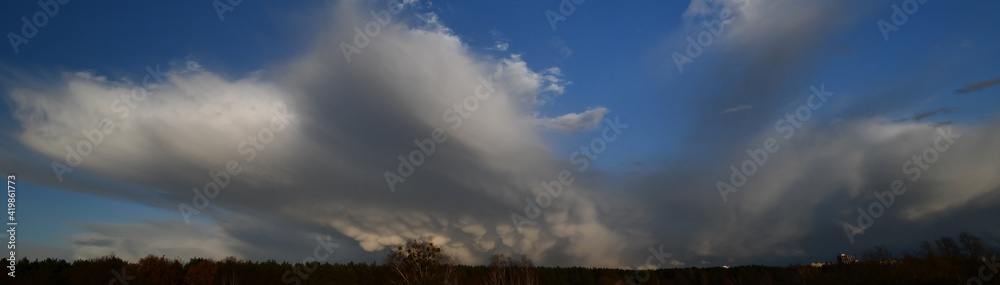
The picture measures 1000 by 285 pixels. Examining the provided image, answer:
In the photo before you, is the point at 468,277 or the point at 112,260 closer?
the point at 112,260

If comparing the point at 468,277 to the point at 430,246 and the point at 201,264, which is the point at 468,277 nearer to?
the point at 430,246

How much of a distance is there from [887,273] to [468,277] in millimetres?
27671

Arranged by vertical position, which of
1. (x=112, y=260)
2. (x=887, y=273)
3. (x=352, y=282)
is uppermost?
(x=112, y=260)

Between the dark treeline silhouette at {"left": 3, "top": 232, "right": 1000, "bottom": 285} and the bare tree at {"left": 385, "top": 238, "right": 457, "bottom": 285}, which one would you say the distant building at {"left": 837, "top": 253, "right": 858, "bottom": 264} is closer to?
the dark treeline silhouette at {"left": 3, "top": 232, "right": 1000, "bottom": 285}

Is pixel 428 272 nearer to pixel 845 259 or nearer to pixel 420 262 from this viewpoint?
pixel 420 262

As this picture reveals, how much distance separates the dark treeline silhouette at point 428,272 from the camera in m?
29.3

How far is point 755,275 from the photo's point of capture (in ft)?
142

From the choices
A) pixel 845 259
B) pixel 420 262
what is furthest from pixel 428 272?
pixel 845 259

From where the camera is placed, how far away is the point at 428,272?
125ft

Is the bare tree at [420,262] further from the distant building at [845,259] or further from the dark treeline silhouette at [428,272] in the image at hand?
the distant building at [845,259]

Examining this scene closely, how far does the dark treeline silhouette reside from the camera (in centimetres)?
2928

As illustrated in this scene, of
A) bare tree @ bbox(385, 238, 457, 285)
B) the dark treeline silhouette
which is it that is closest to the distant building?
the dark treeline silhouette

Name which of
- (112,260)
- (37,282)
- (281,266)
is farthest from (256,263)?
(37,282)

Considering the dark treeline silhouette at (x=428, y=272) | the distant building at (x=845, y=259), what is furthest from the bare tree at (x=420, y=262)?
the distant building at (x=845, y=259)
